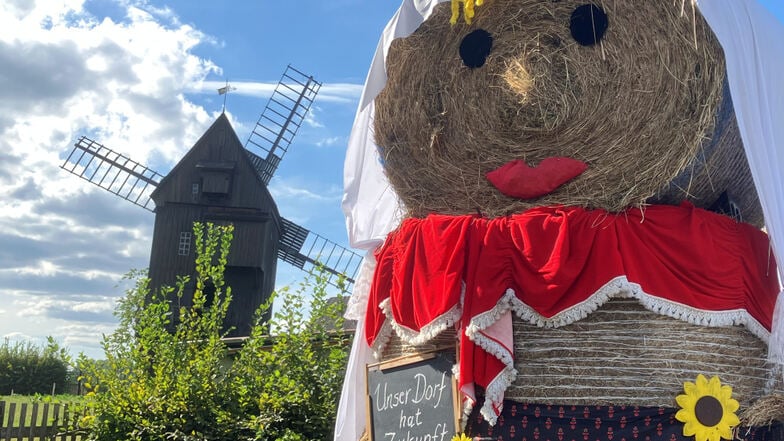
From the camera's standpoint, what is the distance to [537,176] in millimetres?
2973

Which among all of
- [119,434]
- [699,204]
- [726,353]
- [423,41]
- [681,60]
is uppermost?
[423,41]

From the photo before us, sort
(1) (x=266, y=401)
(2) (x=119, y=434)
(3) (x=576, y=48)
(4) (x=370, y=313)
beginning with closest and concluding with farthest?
(3) (x=576, y=48), (4) (x=370, y=313), (1) (x=266, y=401), (2) (x=119, y=434)

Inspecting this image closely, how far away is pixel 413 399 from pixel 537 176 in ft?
3.41

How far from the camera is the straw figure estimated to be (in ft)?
8.80

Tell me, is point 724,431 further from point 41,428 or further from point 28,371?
point 28,371

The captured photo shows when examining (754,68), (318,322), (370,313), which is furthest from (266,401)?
(754,68)

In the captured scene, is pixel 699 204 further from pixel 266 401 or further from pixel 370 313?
pixel 266 401

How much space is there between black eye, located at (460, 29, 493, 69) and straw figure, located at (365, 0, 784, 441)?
Answer: 0.39 ft

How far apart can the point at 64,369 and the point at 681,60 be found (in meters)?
19.6

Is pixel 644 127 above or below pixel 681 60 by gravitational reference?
below

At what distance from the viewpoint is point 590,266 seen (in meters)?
2.74

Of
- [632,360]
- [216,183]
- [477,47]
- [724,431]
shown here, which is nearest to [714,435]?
[724,431]

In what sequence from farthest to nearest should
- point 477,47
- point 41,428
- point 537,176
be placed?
1. point 41,428
2. point 477,47
3. point 537,176

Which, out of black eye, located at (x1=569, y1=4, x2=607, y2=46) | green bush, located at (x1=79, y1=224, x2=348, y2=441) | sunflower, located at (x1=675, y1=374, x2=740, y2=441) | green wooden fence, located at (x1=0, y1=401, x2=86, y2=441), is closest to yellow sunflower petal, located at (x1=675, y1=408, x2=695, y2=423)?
sunflower, located at (x1=675, y1=374, x2=740, y2=441)
